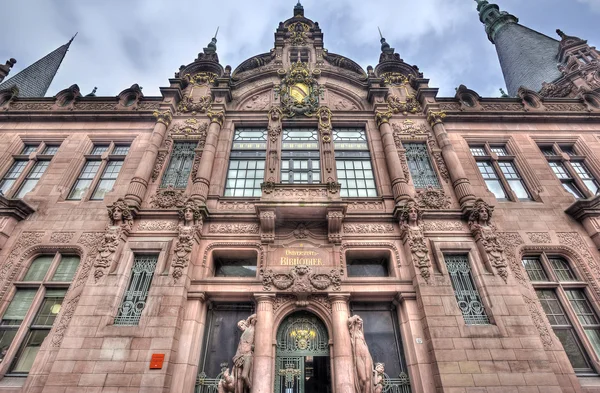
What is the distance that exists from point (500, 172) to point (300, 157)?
29.8 ft

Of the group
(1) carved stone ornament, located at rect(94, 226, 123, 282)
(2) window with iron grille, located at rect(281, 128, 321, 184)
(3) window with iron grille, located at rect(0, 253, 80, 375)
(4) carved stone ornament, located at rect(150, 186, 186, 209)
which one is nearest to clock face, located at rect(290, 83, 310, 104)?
(2) window with iron grille, located at rect(281, 128, 321, 184)

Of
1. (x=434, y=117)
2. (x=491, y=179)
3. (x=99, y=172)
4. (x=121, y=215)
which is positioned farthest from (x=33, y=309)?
(x=491, y=179)

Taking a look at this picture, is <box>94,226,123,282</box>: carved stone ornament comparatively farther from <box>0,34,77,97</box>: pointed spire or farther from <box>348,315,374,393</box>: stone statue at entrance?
<box>0,34,77,97</box>: pointed spire

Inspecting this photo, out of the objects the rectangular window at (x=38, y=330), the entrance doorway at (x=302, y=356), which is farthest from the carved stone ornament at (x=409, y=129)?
the rectangular window at (x=38, y=330)

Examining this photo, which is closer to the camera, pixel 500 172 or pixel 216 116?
pixel 500 172

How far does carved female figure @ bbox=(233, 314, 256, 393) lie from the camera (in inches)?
313

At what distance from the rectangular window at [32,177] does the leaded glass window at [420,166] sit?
16.8 metres

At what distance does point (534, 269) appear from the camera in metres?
10.5

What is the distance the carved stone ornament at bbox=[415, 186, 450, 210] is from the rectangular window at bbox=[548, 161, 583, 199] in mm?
5647

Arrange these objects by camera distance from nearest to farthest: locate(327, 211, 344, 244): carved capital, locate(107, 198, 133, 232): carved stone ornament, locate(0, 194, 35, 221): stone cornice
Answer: locate(107, 198, 133, 232): carved stone ornament < locate(327, 211, 344, 244): carved capital < locate(0, 194, 35, 221): stone cornice

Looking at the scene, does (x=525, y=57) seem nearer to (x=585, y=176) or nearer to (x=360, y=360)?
(x=585, y=176)

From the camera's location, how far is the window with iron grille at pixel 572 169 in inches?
496

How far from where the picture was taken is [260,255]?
10.3 m

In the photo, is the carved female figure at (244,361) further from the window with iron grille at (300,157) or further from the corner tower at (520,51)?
the corner tower at (520,51)
